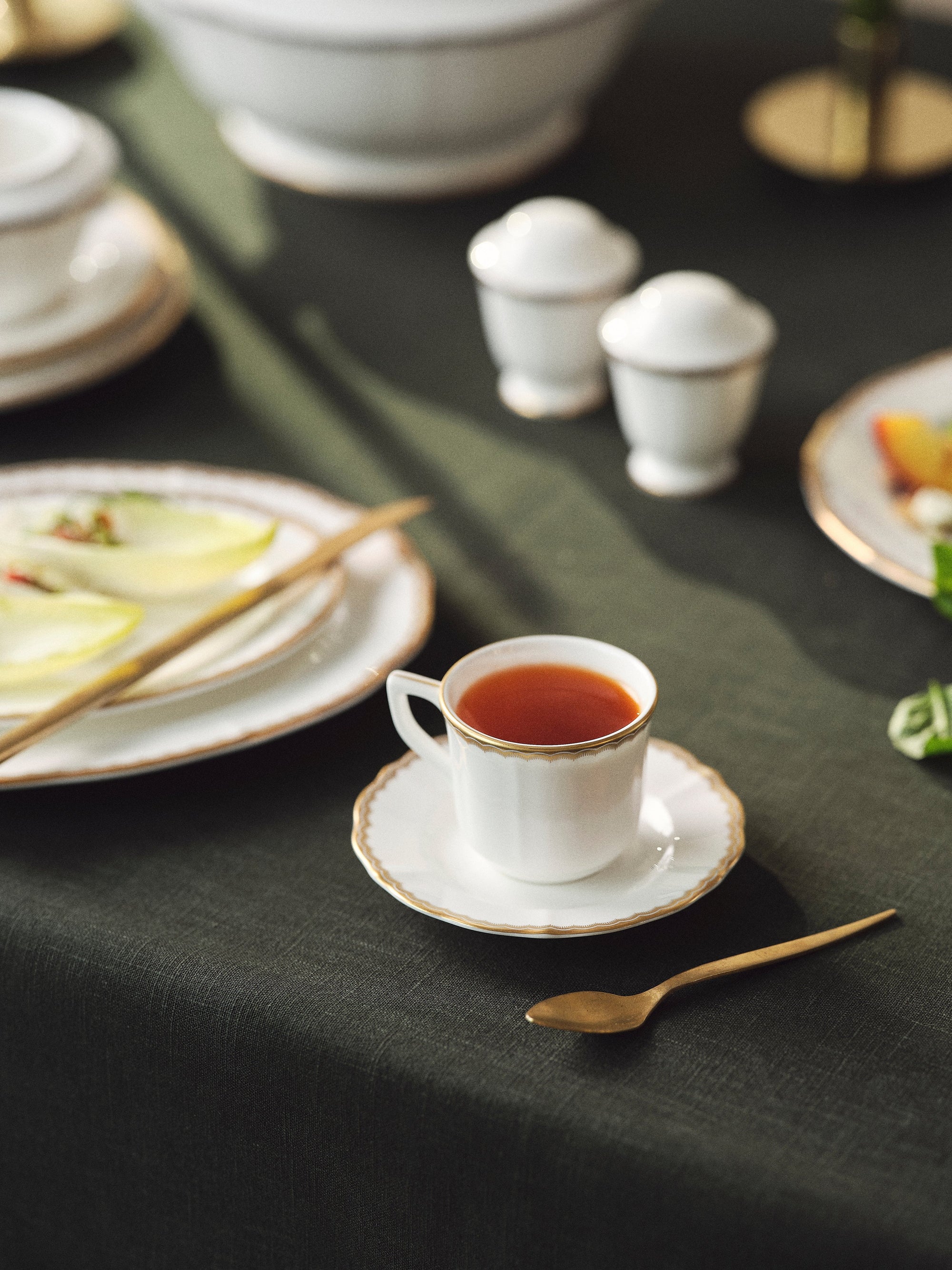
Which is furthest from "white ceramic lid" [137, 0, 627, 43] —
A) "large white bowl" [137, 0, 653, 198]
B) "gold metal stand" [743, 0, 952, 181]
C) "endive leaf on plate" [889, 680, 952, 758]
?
"endive leaf on plate" [889, 680, 952, 758]

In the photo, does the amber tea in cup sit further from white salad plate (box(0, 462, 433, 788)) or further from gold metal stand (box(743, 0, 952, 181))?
gold metal stand (box(743, 0, 952, 181))

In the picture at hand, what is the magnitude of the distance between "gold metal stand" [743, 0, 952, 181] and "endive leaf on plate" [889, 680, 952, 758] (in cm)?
68

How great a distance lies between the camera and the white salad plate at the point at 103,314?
3.11 feet

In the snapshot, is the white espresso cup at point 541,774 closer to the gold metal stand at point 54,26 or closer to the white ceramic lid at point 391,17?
the white ceramic lid at point 391,17

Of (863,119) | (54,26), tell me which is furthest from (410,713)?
(54,26)

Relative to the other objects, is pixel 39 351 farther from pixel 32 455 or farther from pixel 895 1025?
pixel 895 1025

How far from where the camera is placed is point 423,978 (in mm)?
526

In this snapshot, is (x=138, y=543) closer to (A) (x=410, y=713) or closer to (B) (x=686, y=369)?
(A) (x=410, y=713)

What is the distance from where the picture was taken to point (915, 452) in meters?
0.82

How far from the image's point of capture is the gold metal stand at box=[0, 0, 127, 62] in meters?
1.50

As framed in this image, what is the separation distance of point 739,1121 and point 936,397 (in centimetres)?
57

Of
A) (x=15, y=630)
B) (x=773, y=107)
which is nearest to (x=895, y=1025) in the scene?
(x=15, y=630)

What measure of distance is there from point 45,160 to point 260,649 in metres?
0.47

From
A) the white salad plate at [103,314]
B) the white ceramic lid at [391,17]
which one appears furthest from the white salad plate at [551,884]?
the white ceramic lid at [391,17]
